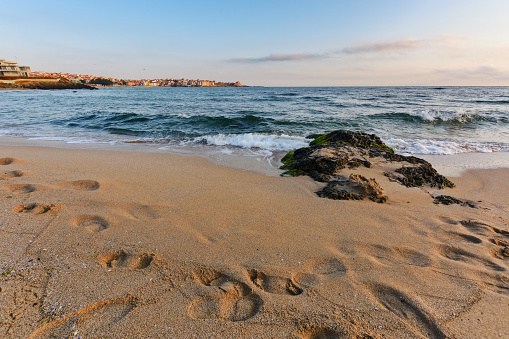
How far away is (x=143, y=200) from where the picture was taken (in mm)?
3645

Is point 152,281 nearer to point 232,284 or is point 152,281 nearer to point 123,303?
point 123,303

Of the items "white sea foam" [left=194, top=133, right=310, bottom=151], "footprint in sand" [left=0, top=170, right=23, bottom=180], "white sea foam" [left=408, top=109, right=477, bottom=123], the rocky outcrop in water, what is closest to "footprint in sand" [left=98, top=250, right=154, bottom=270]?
the rocky outcrop in water

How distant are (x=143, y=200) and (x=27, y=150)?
5631mm

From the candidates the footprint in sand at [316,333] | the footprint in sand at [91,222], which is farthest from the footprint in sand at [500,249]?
the footprint in sand at [91,222]

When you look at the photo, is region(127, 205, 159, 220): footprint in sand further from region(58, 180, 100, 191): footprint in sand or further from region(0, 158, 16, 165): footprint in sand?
region(0, 158, 16, 165): footprint in sand

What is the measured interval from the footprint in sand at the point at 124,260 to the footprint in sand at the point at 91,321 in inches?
16.8

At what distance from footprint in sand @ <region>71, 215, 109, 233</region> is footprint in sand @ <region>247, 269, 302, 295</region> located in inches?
71.5

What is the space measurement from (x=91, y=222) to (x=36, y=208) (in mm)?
851

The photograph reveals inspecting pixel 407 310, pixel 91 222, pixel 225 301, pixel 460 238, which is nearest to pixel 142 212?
pixel 91 222

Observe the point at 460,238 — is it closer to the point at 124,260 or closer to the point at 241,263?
the point at 241,263

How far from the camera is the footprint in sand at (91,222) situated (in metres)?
2.86

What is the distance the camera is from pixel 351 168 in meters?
5.23

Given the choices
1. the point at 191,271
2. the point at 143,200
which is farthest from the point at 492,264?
the point at 143,200

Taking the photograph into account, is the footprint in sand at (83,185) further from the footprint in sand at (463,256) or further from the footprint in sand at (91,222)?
the footprint in sand at (463,256)
